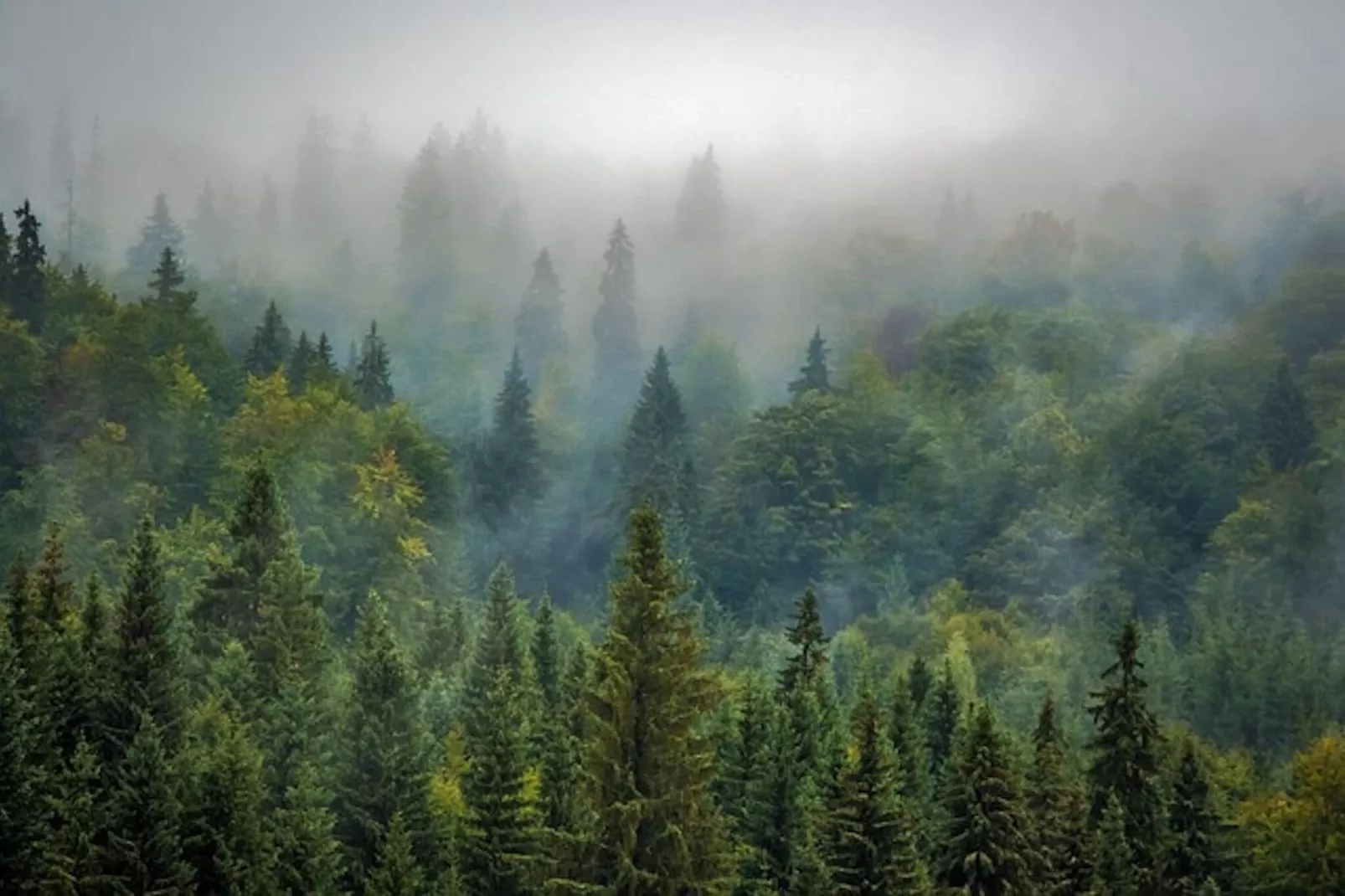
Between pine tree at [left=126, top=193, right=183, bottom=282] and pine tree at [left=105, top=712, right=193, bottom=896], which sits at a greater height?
pine tree at [left=126, top=193, right=183, bottom=282]

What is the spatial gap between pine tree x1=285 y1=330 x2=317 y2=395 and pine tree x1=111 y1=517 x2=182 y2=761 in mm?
56218

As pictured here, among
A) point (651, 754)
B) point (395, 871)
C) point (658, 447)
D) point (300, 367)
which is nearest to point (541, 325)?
point (658, 447)

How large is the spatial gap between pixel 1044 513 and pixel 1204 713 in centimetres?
3076

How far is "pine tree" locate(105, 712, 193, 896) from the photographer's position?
3206 centimetres

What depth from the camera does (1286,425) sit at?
98.5 m

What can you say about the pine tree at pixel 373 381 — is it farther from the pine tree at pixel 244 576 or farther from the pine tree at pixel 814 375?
the pine tree at pixel 244 576

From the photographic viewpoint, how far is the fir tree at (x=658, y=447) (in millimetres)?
105562

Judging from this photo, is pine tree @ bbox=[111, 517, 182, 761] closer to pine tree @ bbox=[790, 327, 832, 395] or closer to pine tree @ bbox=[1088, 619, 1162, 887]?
pine tree @ bbox=[1088, 619, 1162, 887]

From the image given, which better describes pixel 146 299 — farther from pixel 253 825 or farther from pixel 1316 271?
pixel 1316 271

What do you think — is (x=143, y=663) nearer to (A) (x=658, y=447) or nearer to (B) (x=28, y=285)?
(B) (x=28, y=285)

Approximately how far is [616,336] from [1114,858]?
310 ft

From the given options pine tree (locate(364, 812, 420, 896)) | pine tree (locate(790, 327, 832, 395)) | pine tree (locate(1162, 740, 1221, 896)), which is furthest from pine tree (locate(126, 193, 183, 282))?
pine tree (locate(1162, 740, 1221, 896))

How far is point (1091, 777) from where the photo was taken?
4322 cm

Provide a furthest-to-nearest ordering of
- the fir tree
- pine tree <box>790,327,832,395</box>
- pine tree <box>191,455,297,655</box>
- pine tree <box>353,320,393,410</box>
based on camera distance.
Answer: pine tree <box>790,327,832,395</box>
the fir tree
pine tree <box>353,320,393,410</box>
pine tree <box>191,455,297,655</box>
